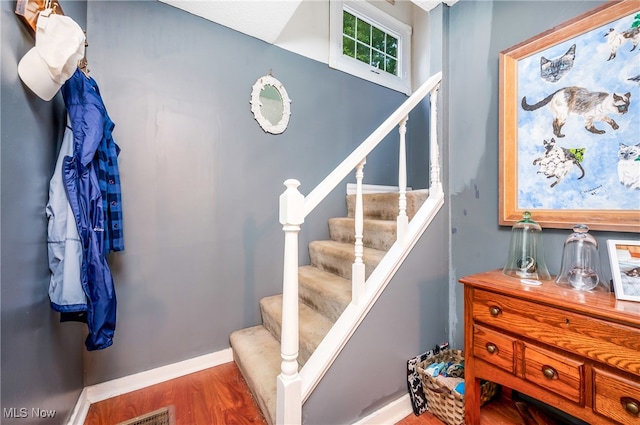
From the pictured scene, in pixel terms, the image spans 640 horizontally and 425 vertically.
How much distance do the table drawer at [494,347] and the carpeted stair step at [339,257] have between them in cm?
59

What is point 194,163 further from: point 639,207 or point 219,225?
point 639,207

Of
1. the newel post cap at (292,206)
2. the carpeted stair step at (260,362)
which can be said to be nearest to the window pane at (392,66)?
the newel post cap at (292,206)

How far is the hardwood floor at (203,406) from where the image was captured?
1.35m

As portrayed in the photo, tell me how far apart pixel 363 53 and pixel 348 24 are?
0.30 m

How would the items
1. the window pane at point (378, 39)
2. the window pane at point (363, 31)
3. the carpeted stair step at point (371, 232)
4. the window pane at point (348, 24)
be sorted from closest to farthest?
1. the carpeted stair step at point (371, 232)
2. the window pane at point (348, 24)
3. the window pane at point (363, 31)
4. the window pane at point (378, 39)

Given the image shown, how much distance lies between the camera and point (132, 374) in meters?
1.61

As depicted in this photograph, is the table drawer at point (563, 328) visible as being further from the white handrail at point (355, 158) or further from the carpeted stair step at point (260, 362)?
the carpeted stair step at point (260, 362)

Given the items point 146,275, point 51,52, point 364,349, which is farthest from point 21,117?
point 364,349

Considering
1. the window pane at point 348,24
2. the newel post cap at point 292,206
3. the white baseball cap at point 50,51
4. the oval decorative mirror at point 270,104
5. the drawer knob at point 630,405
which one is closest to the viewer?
the drawer knob at point 630,405

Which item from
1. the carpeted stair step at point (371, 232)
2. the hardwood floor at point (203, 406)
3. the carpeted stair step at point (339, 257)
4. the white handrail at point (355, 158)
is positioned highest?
the white handrail at point (355, 158)

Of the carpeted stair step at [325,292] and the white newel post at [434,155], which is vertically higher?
the white newel post at [434,155]

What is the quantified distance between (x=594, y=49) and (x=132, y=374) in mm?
3019

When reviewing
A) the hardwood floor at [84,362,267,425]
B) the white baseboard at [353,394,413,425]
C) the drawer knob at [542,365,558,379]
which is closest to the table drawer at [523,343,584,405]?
the drawer knob at [542,365,558,379]

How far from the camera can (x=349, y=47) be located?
8.35ft
